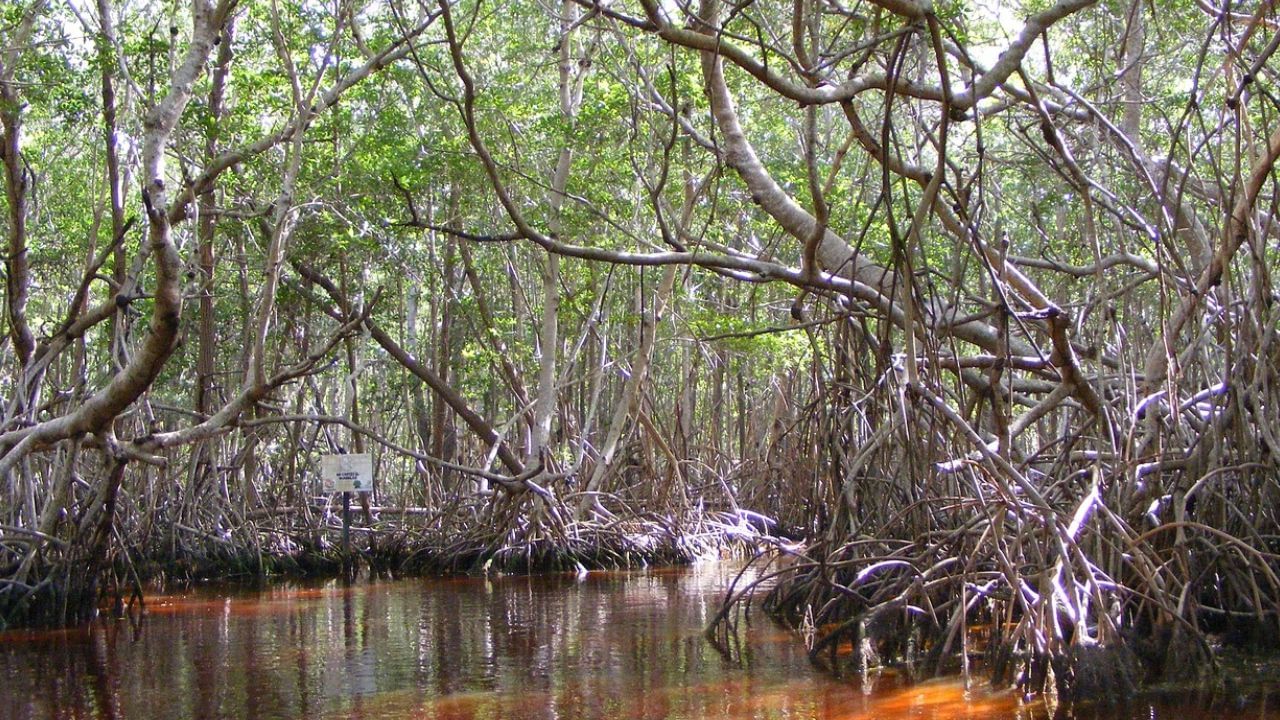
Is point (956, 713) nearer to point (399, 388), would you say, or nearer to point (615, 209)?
point (615, 209)

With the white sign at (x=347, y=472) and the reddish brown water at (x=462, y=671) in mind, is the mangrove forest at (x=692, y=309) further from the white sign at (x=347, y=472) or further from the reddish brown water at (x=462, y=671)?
the reddish brown water at (x=462, y=671)

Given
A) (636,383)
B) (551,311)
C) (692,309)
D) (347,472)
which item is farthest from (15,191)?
(692,309)

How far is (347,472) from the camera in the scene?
11953 millimetres

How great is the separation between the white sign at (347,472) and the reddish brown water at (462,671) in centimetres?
201

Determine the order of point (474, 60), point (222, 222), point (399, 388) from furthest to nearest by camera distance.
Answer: point (399, 388), point (474, 60), point (222, 222)

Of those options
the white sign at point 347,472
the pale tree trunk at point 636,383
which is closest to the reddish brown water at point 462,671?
the white sign at point 347,472

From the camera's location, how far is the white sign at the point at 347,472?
11.9m

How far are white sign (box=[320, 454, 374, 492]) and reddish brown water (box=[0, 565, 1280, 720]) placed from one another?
2010 mm

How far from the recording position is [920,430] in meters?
6.87

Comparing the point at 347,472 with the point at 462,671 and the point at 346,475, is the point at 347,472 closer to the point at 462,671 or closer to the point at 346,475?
the point at 346,475

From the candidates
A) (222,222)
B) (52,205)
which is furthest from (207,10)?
(52,205)

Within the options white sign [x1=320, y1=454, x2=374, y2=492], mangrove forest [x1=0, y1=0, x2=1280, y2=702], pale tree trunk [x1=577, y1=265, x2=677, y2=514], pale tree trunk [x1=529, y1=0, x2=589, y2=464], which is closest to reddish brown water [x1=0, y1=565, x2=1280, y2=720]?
mangrove forest [x1=0, y1=0, x2=1280, y2=702]

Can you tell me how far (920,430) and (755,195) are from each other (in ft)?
5.17

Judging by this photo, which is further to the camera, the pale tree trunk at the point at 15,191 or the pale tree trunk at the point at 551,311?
the pale tree trunk at the point at 551,311
